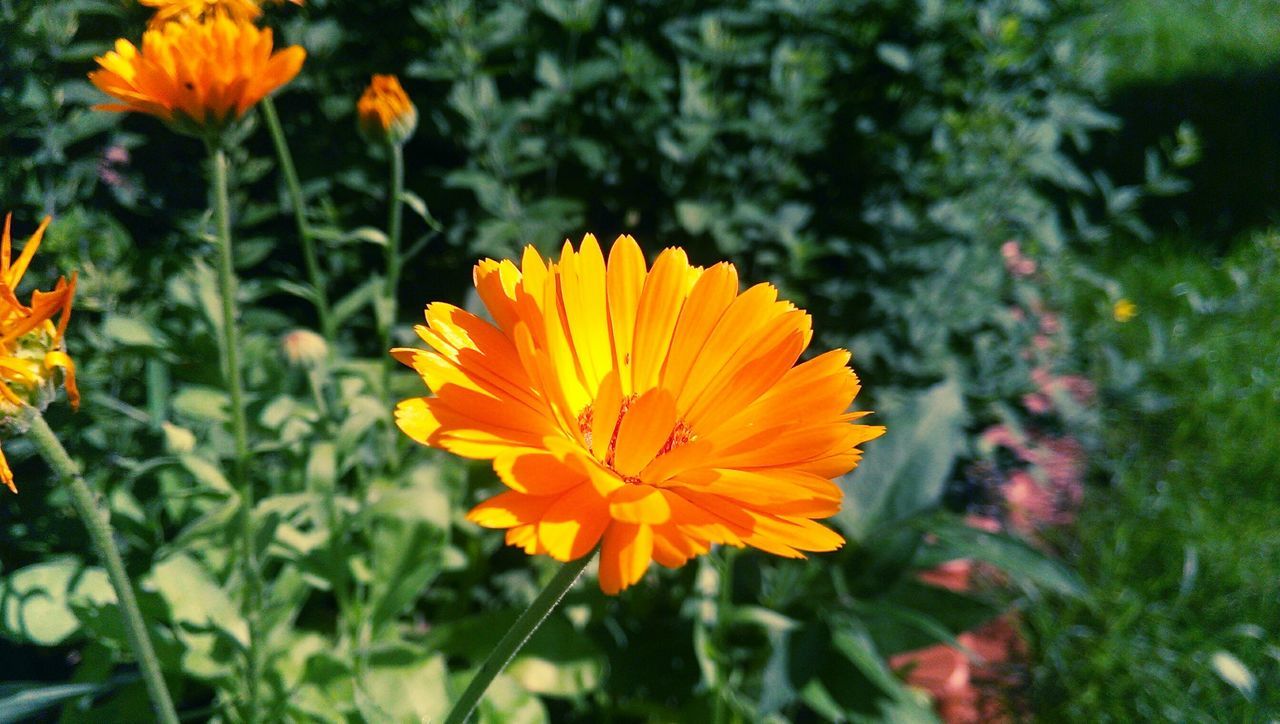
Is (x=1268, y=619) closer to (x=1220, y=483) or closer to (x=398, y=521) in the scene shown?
(x=1220, y=483)

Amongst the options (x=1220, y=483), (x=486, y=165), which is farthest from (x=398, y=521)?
(x=1220, y=483)

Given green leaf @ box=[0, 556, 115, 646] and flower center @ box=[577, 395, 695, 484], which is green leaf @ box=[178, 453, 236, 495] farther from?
flower center @ box=[577, 395, 695, 484]

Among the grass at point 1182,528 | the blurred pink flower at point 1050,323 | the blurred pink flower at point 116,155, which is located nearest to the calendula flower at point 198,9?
the blurred pink flower at point 116,155

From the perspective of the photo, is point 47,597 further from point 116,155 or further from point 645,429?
point 645,429

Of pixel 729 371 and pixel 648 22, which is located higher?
pixel 648 22

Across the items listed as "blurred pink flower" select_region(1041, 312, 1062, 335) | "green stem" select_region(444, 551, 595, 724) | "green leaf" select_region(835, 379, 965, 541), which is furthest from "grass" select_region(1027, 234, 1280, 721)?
"green stem" select_region(444, 551, 595, 724)

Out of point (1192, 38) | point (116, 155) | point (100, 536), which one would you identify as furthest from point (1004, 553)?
point (1192, 38)

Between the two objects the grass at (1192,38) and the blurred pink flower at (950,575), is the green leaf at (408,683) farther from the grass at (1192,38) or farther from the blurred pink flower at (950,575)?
the grass at (1192,38)

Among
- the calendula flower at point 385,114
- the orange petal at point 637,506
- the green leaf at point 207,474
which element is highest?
the calendula flower at point 385,114

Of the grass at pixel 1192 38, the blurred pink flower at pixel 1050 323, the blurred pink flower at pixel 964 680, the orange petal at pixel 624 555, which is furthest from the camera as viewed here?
the grass at pixel 1192 38
